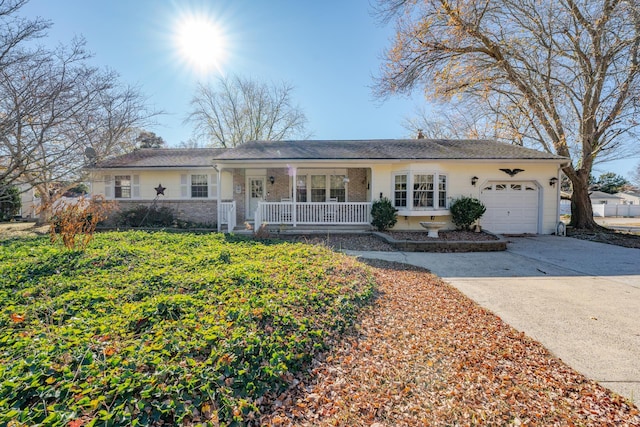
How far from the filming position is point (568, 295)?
4887 millimetres

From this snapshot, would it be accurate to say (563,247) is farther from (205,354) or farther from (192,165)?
(192,165)

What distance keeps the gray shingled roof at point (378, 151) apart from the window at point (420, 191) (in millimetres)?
831

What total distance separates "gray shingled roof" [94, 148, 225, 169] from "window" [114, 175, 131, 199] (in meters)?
0.67

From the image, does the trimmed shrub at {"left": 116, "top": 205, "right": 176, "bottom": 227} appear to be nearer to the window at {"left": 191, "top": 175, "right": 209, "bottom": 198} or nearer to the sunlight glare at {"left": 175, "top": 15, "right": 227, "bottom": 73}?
the window at {"left": 191, "top": 175, "right": 209, "bottom": 198}

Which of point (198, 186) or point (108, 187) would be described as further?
point (198, 186)

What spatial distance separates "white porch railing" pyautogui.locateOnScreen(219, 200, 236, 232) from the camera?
1093 cm

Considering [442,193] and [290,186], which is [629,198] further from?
[290,186]

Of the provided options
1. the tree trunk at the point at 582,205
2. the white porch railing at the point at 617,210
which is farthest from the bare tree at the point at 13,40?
the white porch railing at the point at 617,210

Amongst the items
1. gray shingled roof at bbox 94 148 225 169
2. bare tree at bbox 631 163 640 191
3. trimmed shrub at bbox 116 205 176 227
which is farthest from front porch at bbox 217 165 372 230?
bare tree at bbox 631 163 640 191

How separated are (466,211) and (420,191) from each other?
6.17 ft

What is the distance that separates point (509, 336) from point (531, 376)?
0.80m

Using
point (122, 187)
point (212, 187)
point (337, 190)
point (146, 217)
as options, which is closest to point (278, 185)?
point (337, 190)

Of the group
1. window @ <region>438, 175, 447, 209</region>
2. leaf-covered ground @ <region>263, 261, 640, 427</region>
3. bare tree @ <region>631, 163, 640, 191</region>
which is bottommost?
leaf-covered ground @ <region>263, 261, 640, 427</region>

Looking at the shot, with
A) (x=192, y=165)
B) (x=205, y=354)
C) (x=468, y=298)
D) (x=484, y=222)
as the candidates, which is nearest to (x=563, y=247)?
(x=484, y=222)
